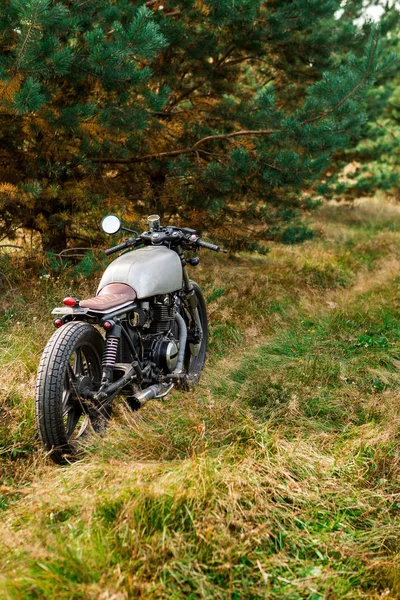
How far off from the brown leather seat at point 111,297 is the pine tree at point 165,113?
1.58 m

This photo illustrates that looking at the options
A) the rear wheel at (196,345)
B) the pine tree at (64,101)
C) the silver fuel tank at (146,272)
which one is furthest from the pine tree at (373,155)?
the silver fuel tank at (146,272)

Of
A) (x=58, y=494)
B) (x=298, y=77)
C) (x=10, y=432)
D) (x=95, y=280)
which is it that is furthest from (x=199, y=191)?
(x=58, y=494)

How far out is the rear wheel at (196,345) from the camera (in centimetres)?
448

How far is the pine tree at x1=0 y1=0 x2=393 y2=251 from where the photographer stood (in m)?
4.40

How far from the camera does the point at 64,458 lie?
2.88m

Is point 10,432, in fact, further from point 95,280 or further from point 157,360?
point 95,280

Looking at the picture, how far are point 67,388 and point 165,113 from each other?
4377mm

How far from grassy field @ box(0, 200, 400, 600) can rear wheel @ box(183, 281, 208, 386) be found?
17 cm

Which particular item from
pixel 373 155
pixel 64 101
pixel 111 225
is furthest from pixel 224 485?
Answer: pixel 373 155

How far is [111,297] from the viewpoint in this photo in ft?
10.7

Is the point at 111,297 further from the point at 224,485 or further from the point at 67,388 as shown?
the point at 224,485

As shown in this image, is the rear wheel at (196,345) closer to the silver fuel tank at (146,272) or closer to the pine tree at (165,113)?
the silver fuel tank at (146,272)

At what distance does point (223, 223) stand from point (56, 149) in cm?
236

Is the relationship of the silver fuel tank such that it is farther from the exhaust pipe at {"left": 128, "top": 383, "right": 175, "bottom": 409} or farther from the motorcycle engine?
the exhaust pipe at {"left": 128, "top": 383, "right": 175, "bottom": 409}
